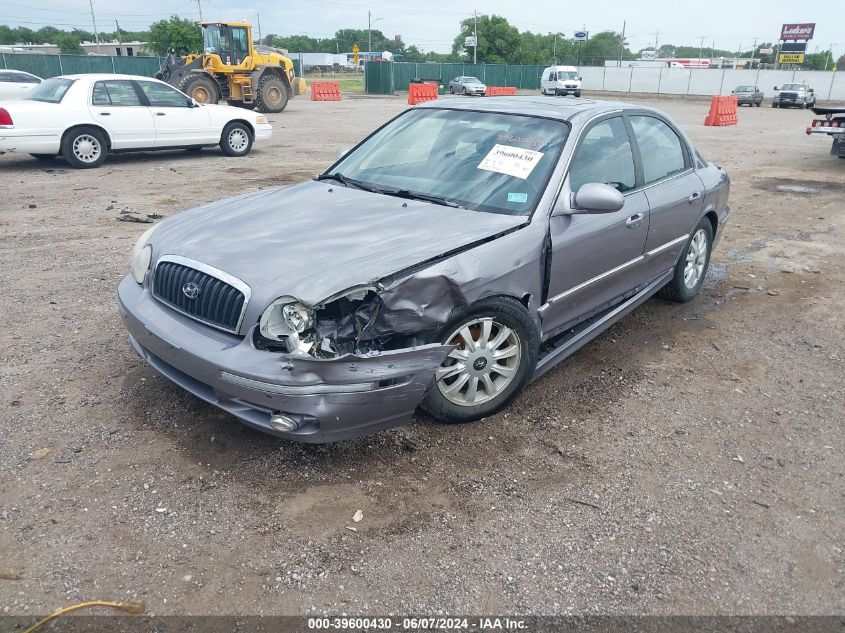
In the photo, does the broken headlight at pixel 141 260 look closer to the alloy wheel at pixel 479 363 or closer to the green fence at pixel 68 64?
the alloy wheel at pixel 479 363

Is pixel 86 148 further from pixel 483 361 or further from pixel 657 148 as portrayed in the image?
pixel 483 361

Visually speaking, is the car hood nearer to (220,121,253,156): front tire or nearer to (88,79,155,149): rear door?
(88,79,155,149): rear door

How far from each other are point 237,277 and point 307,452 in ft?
3.16

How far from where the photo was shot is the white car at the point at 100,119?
420 inches

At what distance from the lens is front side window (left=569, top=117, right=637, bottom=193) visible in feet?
13.0

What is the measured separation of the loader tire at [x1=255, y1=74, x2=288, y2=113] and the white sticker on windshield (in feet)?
66.6

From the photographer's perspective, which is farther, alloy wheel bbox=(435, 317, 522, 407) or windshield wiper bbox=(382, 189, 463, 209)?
windshield wiper bbox=(382, 189, 463, 209)

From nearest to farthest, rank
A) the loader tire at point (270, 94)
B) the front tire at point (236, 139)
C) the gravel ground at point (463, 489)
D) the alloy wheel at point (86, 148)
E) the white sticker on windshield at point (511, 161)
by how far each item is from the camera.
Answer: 1. the gravel ground at point (463, 489)
2. the white sticker on windshield at point (511, 161)
3. the alloy wheel at point (86, 148)
4. the front tire at point (236, 139)
5. the loader tire at point (270, 94)

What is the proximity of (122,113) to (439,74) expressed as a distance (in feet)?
147

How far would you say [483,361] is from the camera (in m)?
3.47

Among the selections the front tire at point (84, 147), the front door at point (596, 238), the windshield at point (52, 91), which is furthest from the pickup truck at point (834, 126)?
the windshield at point (52, 91)

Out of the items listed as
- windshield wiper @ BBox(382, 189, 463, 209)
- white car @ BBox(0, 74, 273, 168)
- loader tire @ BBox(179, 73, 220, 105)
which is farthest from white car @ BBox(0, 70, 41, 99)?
windshield wiper @ BBox(382, 189, 463, 209)

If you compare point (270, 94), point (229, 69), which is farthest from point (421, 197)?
point (270, 94)

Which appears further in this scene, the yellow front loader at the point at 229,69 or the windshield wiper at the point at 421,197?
the yellow front loader at the point at 229,69
